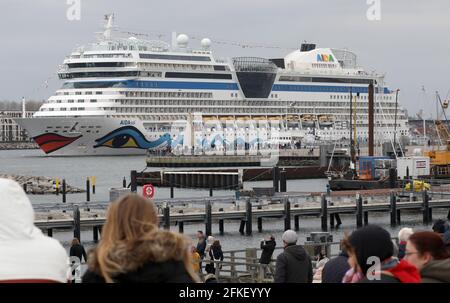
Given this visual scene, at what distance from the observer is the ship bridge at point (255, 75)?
11106cm

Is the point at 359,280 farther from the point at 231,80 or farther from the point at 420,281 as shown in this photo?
the point at 231,80

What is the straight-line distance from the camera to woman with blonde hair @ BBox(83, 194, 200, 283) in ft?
15.9

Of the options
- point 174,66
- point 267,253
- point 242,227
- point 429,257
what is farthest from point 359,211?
point 174,66

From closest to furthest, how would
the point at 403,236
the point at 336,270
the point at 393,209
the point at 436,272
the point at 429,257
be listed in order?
the point at 436,272
the point at 429,257
the point at 336,270
the point at 403,236
the point at 393,209

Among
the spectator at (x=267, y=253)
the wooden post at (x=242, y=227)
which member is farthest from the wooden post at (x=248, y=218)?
the spectator at (x=267, y=253)

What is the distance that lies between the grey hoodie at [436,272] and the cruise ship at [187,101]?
7878 centimetres

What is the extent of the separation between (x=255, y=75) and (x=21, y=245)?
355ft

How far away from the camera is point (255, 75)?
11275cm

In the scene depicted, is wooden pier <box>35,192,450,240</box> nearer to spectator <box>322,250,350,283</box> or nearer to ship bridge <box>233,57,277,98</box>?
spectator <box>322,250,350,283</box>

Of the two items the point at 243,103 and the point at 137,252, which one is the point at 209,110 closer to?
the point at 243,103

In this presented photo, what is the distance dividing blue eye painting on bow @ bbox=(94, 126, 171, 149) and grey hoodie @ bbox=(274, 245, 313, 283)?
85801 millimetres

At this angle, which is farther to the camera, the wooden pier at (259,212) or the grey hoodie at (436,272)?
the wooden pier at (259,212)

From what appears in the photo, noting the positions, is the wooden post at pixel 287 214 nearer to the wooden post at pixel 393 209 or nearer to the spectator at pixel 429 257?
the wooden post at pixel 393 209

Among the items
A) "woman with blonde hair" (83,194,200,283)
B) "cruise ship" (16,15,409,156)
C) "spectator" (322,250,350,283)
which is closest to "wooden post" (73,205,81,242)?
"spectator" (322,250,350,283)
